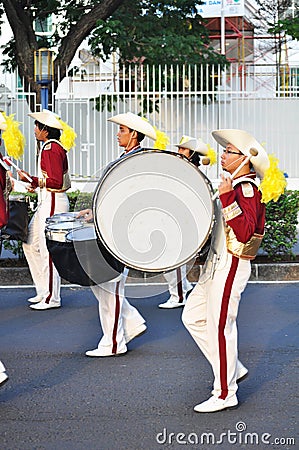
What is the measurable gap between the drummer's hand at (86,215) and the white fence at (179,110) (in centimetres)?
1042

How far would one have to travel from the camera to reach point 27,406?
574 cm

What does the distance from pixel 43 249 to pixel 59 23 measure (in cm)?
1031

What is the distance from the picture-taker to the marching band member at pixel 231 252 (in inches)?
214

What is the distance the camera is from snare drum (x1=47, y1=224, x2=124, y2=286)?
6.02 m

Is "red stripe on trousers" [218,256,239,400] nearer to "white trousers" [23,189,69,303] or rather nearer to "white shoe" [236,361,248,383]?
"white shoe" [236,361,248,383]

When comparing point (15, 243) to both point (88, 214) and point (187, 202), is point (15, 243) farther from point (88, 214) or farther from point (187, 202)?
point (187, 202)

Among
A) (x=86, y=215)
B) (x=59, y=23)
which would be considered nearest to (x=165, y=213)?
(x=86, y=215)

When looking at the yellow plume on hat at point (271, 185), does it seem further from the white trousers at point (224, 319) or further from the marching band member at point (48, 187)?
the marching band member at point (48, 187)

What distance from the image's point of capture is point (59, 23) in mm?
18297

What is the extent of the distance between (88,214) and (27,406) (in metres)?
1.34

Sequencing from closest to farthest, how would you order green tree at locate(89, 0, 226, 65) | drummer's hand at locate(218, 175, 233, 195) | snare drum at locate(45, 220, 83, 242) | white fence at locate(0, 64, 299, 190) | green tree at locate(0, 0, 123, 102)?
drummer's hand at locate(218, 175, 233, 195) → snare drum at locate(45, 220, 83, 242) → green tree at locate(89, 0, 226, 65) → white fence at locate(0, 64, 299, 190) → green tree at locate(0, 0, 123, 102)

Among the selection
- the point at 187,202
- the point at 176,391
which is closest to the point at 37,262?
the point at 176,391

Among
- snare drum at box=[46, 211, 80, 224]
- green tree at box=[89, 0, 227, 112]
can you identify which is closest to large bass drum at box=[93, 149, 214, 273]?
snare drum at box=[46, 211, 80, 224]

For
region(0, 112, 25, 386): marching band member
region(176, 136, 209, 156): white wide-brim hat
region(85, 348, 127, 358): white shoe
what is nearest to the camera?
region(0, 112, 25, 386): marching band member
